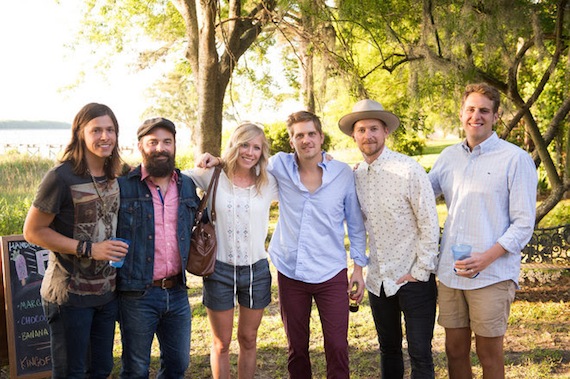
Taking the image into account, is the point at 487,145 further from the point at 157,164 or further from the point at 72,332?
the point at 72,332

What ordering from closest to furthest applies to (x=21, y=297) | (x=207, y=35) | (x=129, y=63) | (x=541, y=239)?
(x=21, y=297) → (x=541, y=239) → (x=207, y=35) → (x=129, y=63)

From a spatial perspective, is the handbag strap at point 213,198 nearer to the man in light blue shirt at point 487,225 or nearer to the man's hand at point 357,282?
the man's hand at point 357,282

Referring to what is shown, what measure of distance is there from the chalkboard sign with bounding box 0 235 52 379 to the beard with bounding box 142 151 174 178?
72.1 inches

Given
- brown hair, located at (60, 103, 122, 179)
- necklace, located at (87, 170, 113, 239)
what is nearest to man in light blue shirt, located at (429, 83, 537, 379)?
necklace, located at (87, 170, 113, 239)

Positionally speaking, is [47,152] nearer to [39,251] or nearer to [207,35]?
[207,35]

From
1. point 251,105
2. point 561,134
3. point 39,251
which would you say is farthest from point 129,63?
point 39,251

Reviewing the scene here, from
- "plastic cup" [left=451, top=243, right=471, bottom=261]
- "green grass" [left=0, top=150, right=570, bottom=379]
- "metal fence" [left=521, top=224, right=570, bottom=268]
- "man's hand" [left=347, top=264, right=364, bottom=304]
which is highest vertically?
"plastic cup" [left=451, top=243, right=471, bottom=261]

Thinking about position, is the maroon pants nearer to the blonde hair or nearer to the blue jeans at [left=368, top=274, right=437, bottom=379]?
the blue jeans at [left=368, top=274, right=437, bottom=379]

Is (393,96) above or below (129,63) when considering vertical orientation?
below

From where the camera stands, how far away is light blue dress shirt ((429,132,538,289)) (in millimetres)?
3229

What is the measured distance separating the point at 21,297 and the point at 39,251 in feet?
1.28

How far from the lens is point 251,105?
1806 cm

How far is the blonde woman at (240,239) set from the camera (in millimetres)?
3553

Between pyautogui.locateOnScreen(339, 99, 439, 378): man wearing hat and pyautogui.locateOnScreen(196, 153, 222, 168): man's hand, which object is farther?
pyautogui.locateOnScreen(196, 153, 222, 168): man's hand
